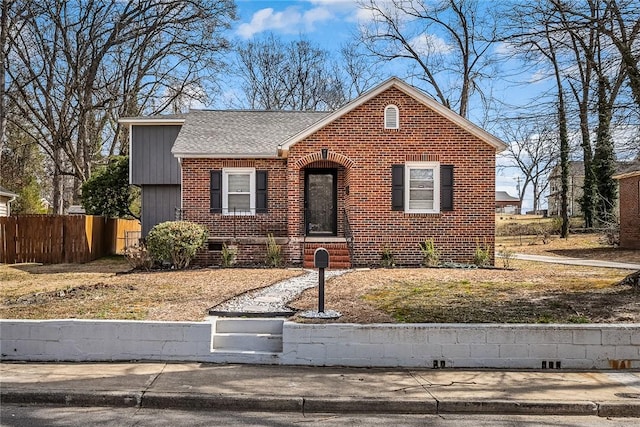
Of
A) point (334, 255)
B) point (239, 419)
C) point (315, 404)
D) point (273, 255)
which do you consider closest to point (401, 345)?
point (315, 404)

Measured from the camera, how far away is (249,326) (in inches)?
329

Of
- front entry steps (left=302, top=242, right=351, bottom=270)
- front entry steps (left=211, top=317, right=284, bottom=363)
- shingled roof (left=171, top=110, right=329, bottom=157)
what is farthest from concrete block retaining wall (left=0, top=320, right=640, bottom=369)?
shingled roof (left=171, top=110, right=329, bottom=157)

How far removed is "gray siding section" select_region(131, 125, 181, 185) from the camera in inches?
836

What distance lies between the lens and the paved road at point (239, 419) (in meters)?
5.61

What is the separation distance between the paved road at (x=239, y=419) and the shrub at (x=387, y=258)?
401 inches

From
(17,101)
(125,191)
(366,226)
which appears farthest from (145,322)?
(17,101)

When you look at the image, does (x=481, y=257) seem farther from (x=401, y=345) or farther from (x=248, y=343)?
(x=248, y=343)

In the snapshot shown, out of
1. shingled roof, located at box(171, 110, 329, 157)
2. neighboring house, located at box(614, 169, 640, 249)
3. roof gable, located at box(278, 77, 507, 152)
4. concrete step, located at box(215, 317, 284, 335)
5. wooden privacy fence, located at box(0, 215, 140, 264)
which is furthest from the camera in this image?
neighboring house, located at box(614, 169, 640, 249)

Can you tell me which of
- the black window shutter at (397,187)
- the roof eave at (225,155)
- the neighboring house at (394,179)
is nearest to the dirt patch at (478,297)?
the neighboring house at (394,179)

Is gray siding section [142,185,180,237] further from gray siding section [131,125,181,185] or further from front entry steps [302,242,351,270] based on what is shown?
front entry steps [302,242,351,270]

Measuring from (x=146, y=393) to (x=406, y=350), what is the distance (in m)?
3.37

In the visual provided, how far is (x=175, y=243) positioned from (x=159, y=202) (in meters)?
6.69

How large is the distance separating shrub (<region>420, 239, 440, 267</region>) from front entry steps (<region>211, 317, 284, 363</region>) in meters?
8.45

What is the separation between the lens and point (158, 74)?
99.9ft
